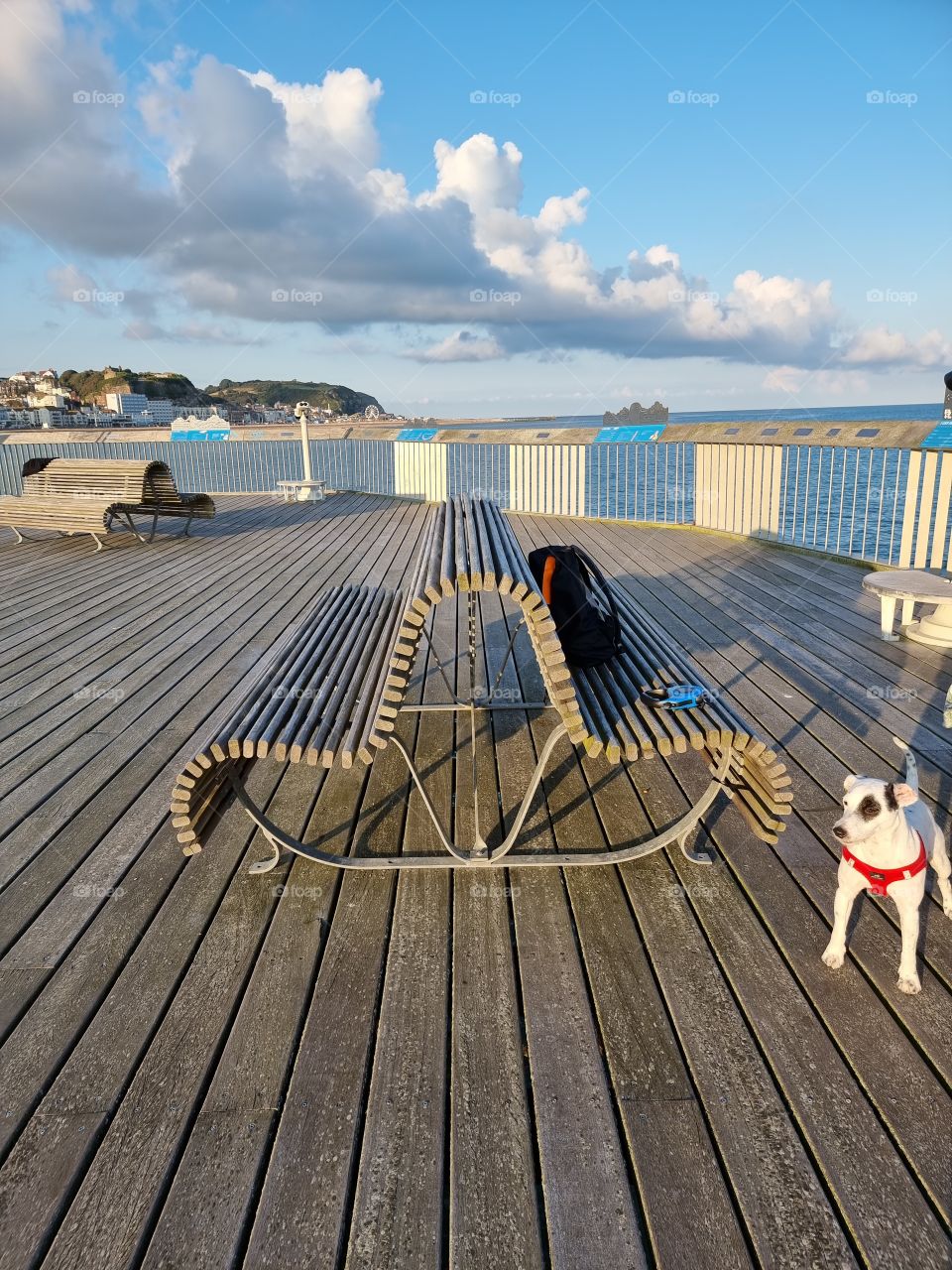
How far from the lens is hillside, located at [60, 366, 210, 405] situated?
248 feet

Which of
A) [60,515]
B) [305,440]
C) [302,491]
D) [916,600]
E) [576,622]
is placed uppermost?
[305,440]

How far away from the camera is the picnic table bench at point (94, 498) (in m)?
9.09

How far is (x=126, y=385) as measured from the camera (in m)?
75.9

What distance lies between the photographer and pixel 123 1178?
159 centimetres

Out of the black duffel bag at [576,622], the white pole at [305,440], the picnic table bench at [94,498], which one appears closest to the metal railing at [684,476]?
the white pole at [305,440]

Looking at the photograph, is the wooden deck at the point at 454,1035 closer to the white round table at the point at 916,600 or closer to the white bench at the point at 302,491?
the white round table at the point at 916,600

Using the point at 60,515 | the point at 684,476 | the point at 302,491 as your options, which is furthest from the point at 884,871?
the point at 302,491

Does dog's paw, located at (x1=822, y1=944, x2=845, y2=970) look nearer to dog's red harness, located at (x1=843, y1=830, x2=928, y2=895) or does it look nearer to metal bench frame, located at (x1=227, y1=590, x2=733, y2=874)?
dog's red harness, located at (x1=843, y1=830, x2=928, y2=895)

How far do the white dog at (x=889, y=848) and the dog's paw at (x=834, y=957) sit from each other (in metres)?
0.13

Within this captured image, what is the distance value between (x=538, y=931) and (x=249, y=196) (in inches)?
689

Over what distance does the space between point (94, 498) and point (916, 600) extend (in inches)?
354

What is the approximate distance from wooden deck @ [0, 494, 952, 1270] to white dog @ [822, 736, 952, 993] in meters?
0.23

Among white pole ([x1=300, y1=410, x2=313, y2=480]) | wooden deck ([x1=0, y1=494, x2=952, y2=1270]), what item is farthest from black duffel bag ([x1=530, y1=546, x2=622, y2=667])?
white pole ([x1=300, y1=410, x2=313, y2=480])

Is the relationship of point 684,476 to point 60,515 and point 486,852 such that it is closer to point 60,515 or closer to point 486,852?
point 60,515
